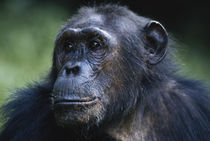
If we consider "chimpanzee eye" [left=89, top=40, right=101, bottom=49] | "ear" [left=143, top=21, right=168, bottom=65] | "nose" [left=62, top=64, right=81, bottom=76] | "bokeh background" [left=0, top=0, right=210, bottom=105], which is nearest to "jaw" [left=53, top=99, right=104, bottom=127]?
"nose" [left=62, top=64, right=81, bottom=76]

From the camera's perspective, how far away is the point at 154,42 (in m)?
6.53

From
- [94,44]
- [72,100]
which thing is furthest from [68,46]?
[72,100]

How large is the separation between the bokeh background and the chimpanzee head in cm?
522

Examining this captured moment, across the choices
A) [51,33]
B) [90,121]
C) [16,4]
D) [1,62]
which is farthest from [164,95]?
[16,4]

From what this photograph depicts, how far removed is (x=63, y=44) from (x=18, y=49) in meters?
6.08

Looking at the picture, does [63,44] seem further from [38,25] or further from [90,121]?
[38,25]

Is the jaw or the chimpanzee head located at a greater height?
the chimpanzee head

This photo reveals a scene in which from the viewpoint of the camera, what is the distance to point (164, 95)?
6.63 m

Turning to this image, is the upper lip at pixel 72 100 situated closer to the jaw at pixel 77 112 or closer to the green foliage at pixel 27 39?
the jaw at pixel 77 112

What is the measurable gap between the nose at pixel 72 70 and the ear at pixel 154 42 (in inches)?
A: 48.8

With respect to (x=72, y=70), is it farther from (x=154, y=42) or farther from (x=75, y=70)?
(x=154, y=42)

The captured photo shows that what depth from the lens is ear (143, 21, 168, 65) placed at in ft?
21.1

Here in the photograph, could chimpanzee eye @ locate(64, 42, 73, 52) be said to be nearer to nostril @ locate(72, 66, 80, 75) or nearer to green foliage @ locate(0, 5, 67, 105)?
nostril @ locate(72, 66, 80, 75)

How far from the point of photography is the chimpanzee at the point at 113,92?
18.5ft
